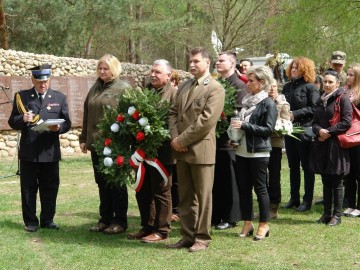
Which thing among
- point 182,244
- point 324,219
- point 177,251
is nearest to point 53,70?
point 324,219

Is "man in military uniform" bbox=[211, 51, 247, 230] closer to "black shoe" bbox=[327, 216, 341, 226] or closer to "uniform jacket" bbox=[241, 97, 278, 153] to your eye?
"uniform jacket" bbox=[241, 97, 278, 153]

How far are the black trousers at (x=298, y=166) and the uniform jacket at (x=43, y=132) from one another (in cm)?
306

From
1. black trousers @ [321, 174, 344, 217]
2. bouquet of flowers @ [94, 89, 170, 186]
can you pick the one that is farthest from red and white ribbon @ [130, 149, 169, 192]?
black trousers @ [321, 174, 344, 217]

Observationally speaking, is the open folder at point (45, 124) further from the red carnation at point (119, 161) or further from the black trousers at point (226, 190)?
the black trousers at point (226, 190)

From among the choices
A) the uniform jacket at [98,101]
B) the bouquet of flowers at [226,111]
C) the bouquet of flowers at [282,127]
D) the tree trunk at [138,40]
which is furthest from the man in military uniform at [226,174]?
the tree trunk at [138,40]

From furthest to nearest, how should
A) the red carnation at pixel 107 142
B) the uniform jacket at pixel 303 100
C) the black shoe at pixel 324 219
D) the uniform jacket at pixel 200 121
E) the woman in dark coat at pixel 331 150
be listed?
the uniform jacket at pixel 303 100 < the black shoe at pixel 324 219 < the woman in dark coat at pixel 331 150 < the red carnation at pixel 107 142 < the uniform jacket at pixel 200 121

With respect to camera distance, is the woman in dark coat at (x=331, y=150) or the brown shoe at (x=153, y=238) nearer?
the brown shoe at (x=153, y=238)

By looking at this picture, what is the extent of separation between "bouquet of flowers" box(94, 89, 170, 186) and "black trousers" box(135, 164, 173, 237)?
23 centimetres

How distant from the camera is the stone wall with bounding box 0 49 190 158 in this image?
50.3ft

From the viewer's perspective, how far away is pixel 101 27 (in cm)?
2719

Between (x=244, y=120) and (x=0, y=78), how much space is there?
367 inches

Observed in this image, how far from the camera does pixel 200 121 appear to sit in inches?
239

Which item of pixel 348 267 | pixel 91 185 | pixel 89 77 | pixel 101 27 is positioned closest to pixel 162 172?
pixel 348 267

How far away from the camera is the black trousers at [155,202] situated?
268 inches
